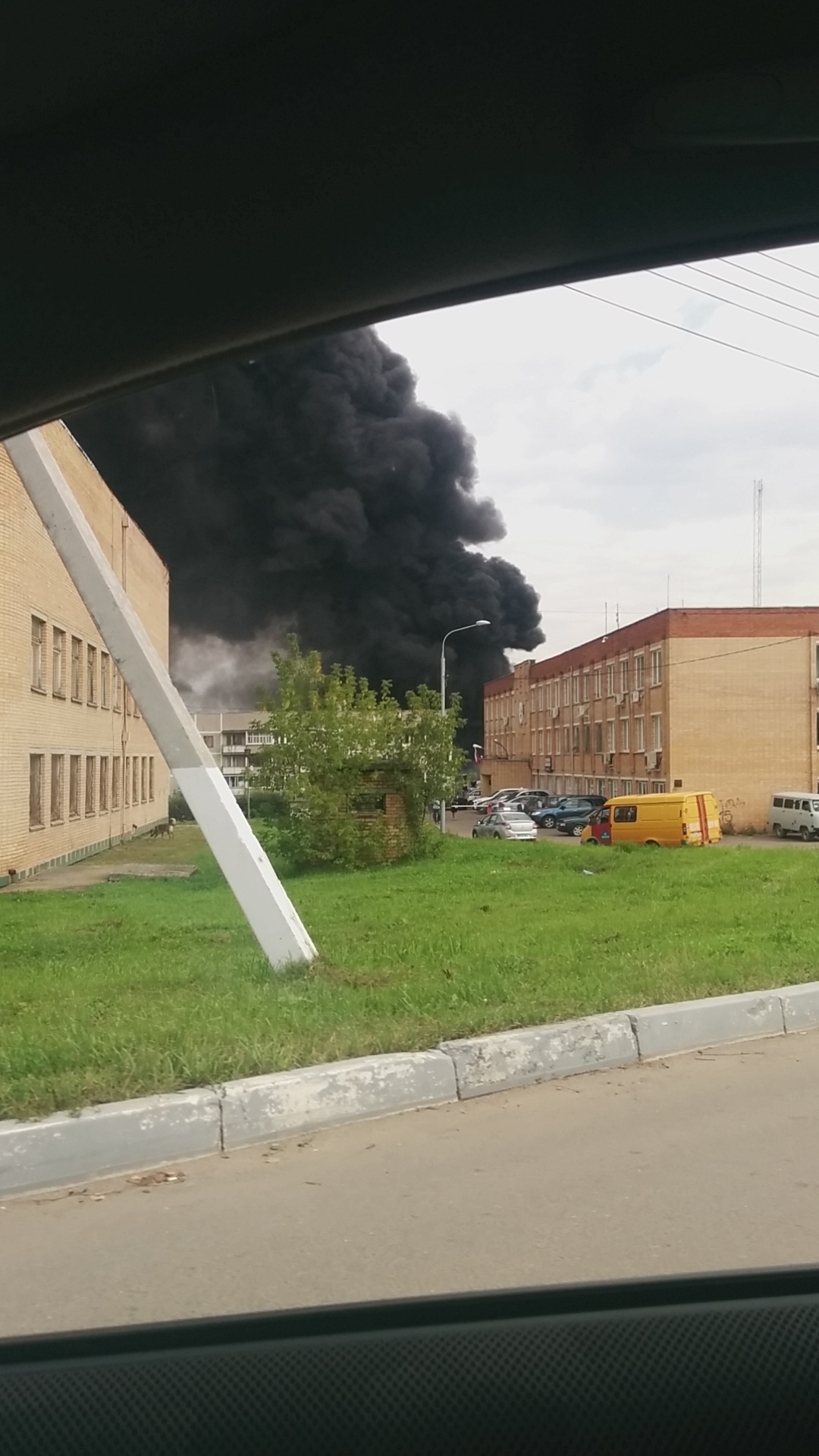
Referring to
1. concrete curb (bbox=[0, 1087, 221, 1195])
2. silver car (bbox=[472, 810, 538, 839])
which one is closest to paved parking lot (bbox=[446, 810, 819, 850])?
silver car (bbox=[472, 810, 538, 839])

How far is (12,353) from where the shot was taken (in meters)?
2.44

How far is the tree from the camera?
16.9 metres

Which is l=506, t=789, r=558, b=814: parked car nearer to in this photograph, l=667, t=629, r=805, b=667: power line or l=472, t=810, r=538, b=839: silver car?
l=472, t=810, r=538, b=839: silver car

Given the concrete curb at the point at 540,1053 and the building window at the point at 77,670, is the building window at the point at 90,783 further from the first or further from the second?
the concrete curb at the point at 540,1053

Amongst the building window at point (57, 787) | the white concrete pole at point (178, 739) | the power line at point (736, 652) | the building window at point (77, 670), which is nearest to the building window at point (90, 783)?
the building window at point (57, 787)

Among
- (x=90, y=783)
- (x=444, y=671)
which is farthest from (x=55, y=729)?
(x=444, y=671)

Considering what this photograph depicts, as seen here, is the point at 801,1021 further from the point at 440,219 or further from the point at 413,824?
the point at 413,824

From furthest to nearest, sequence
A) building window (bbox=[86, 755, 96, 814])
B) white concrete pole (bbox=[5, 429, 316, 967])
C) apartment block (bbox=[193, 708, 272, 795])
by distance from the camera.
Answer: building window (bbox=[86, 755, 96, 814])
apartment block (bbox=[193, 708, 272, 795])
white concrete pole (bbox=[5, 429, 316, 967])

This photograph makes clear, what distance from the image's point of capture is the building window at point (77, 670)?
20.9m

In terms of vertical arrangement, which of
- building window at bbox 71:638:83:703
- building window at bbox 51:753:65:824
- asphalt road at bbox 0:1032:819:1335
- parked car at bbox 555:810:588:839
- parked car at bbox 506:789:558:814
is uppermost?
building window at bbox 71:638:83:703

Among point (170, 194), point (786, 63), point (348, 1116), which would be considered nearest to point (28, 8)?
point (170, 194)

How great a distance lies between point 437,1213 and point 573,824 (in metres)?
31.9

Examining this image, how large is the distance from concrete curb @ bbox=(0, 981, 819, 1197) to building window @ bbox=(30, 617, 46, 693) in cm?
1457

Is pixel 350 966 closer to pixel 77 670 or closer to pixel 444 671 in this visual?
pixel 444 671
